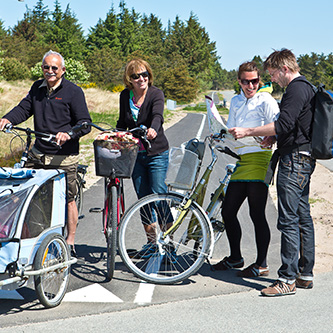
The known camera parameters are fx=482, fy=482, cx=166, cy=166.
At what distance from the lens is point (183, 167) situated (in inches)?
179

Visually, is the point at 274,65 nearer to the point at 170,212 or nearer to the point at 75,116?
the point at 170,212

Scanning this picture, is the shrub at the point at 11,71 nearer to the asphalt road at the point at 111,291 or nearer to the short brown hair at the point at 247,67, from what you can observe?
the asphalt road at the point at 111,291

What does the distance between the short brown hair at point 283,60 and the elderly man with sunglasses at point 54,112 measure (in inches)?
75.1

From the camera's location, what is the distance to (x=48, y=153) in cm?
497

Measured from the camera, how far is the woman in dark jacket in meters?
4.75

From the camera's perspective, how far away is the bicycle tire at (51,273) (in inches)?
147

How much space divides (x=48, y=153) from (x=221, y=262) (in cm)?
211

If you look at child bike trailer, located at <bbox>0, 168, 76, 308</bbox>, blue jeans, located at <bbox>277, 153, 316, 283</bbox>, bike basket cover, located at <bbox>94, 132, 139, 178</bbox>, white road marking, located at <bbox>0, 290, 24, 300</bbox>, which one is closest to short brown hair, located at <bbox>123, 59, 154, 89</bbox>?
bike basket cover, located at <bbox>94, 132, 139, 178</bbox>

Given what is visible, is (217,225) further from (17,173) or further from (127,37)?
(127,37)

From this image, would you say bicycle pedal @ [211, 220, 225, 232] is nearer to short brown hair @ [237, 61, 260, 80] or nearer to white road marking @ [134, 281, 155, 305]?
white road marking @ [134, 281, 155, 305]

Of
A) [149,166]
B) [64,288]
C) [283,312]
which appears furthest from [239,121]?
[64,288]

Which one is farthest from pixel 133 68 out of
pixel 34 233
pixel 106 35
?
pixel 106 35

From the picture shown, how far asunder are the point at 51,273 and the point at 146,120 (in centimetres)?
178

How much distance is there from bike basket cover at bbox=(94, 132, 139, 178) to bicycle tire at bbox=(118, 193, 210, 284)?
15.2 inches
